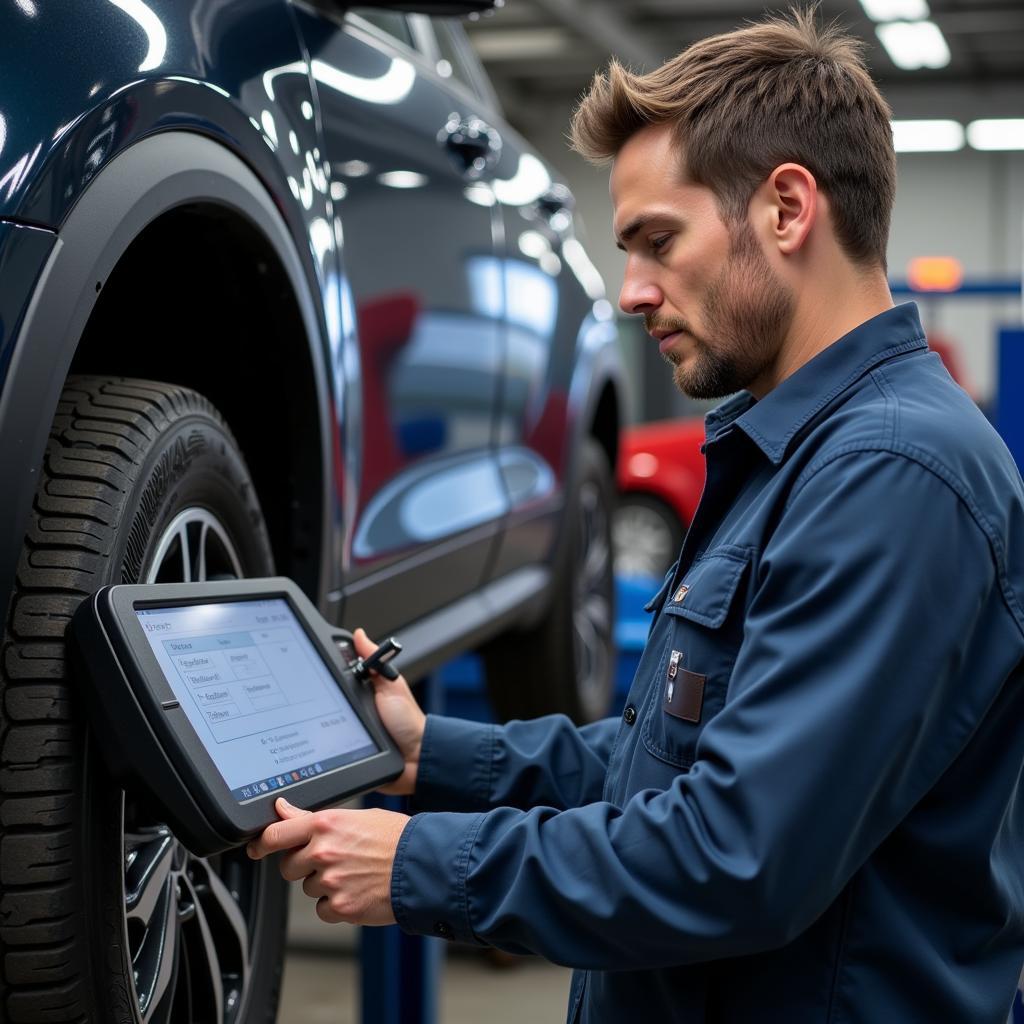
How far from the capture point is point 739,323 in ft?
3.83

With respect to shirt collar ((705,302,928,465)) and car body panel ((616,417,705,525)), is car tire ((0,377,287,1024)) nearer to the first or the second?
shirt collar ((705,302,928,465))

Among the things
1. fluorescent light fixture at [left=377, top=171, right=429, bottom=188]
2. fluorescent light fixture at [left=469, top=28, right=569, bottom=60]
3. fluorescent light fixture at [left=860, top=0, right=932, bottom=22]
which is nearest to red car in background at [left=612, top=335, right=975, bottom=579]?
fluorescent light fixture at [left=860, top=0, right=932, bottom=22]

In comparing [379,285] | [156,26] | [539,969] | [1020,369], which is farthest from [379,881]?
[539,969]

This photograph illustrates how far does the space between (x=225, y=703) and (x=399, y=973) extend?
154cm

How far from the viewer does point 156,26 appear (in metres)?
1.13

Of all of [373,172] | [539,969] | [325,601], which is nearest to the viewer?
[325,601]

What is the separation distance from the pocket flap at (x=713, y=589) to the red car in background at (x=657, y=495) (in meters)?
6.29

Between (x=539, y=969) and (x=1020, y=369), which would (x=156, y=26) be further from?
(x=539, y=969)

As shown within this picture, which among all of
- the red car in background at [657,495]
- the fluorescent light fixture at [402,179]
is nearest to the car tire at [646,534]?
the red car in background at [657,495]

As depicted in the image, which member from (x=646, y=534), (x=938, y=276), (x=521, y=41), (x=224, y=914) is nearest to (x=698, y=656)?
(x=224, y=914)

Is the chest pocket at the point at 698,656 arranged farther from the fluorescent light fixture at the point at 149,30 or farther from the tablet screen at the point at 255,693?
the fluorescent light fixture at the point at 149,30

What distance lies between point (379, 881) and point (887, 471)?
1.55 ft

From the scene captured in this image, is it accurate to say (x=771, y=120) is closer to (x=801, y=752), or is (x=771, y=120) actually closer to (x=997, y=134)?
(x=801, y=752)

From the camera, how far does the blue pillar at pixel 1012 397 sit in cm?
218
